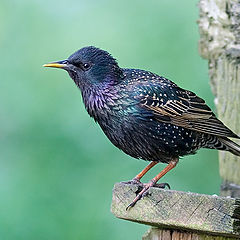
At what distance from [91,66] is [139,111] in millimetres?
458

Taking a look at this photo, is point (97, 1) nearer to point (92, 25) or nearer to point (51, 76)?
point (92, 25)

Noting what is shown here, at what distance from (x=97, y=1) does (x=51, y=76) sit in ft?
2.54

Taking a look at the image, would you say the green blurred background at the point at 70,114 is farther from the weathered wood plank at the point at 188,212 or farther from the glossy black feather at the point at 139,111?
the weathered wood plank at the point at 188,212

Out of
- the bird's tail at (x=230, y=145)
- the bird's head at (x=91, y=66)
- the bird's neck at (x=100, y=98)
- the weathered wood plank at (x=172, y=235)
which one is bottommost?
the weathered wood plank at (x=172, y=235)

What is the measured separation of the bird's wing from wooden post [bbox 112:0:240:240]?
402mm

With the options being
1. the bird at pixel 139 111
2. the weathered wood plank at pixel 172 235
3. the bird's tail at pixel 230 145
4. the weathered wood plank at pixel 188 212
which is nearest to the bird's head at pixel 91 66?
the bird at pixel 139 111

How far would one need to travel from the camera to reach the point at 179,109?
17.6 ft

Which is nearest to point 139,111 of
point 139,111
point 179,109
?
point 139,111

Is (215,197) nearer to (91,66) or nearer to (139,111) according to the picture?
(139,111)

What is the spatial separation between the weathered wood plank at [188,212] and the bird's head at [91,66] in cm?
111

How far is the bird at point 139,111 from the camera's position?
510 centimetres

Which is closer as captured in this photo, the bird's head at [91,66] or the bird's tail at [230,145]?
the bird's head at [91,66]

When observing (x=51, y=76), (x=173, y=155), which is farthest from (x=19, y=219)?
(x=173, y=155)

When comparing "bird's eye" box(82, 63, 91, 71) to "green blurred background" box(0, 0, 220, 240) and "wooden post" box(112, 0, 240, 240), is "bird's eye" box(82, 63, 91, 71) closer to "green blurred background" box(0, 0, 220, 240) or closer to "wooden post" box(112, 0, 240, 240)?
"wooden post" box(112, 0, 240, 240)
